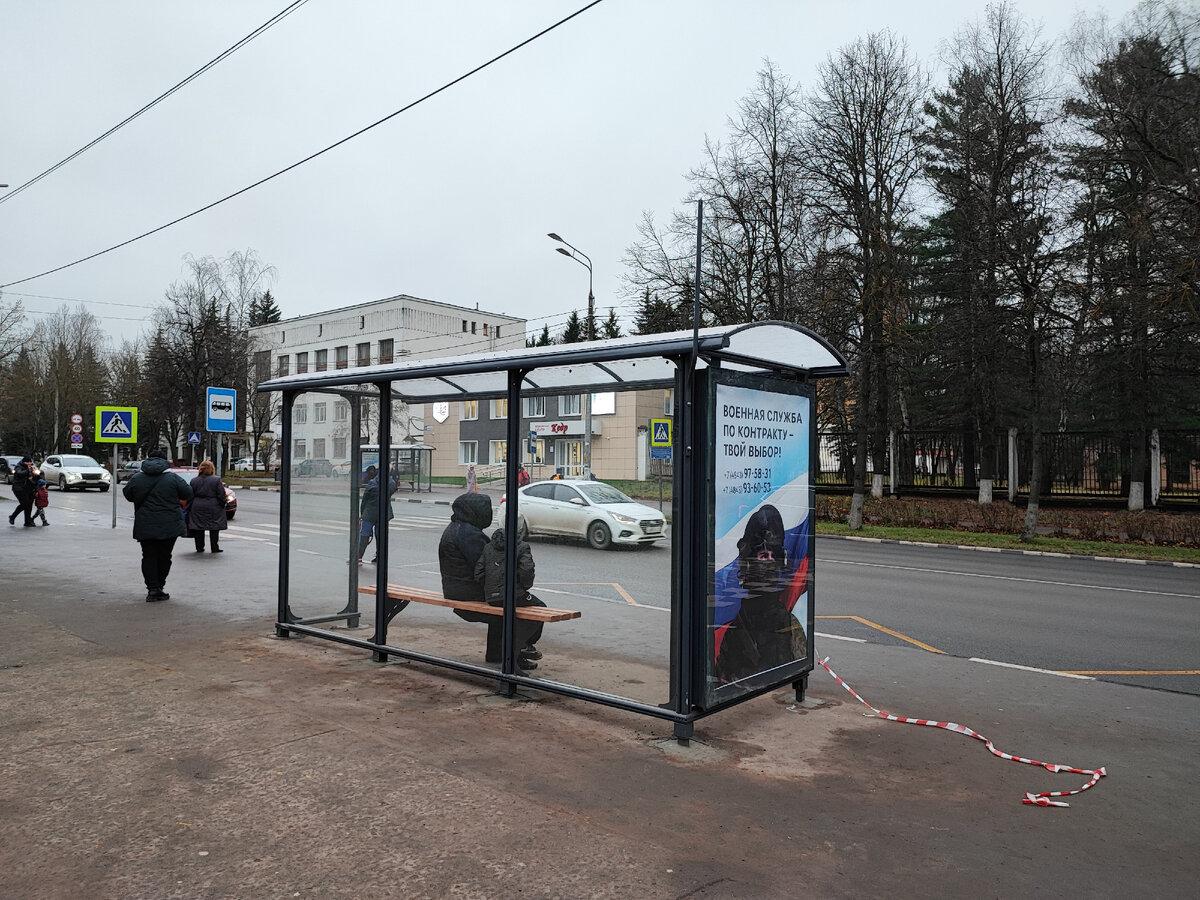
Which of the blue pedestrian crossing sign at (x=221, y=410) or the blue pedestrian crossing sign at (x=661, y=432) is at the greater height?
the blue pedestrian crossing sign at (x=221, y=410)

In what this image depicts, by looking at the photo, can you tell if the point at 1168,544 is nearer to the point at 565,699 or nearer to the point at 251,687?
the point at 565,699

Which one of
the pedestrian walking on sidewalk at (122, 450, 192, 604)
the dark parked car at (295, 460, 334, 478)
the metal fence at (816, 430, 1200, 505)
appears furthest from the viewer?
the metal fence at (816, 430, 1200, 505)

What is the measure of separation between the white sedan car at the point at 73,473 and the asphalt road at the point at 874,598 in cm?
2795

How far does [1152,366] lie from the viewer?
24.2 m

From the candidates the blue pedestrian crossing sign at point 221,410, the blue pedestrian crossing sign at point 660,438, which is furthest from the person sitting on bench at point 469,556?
the blue pedestrian crossing sign at point 221,410

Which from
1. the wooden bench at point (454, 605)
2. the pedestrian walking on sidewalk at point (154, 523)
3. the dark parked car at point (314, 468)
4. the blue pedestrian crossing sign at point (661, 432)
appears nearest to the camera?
the blue pedestrian crossing sign at point (661, 432)

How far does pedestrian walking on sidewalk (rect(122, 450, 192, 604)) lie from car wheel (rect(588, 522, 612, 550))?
21.7 feet

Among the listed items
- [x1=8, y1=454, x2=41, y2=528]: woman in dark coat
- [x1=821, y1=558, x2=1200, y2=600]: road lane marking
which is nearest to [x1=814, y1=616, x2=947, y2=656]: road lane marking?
[x1=821, y1=558, x2=1200, y2=600]: road lane marking

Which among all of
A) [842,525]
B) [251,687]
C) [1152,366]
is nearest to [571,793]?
[251,687]

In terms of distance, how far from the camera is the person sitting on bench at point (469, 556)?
678 cm

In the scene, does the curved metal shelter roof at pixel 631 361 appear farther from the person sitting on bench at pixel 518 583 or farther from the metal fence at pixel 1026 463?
the metal fence at pixel 1026 463

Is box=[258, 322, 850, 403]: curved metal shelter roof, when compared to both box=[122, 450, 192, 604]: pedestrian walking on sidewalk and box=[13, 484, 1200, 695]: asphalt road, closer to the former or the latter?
box=[13, 484, 1200, 695]: asphalt road

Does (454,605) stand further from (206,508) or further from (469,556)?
(206,508)

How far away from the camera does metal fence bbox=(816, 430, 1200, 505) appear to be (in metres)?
24.9
